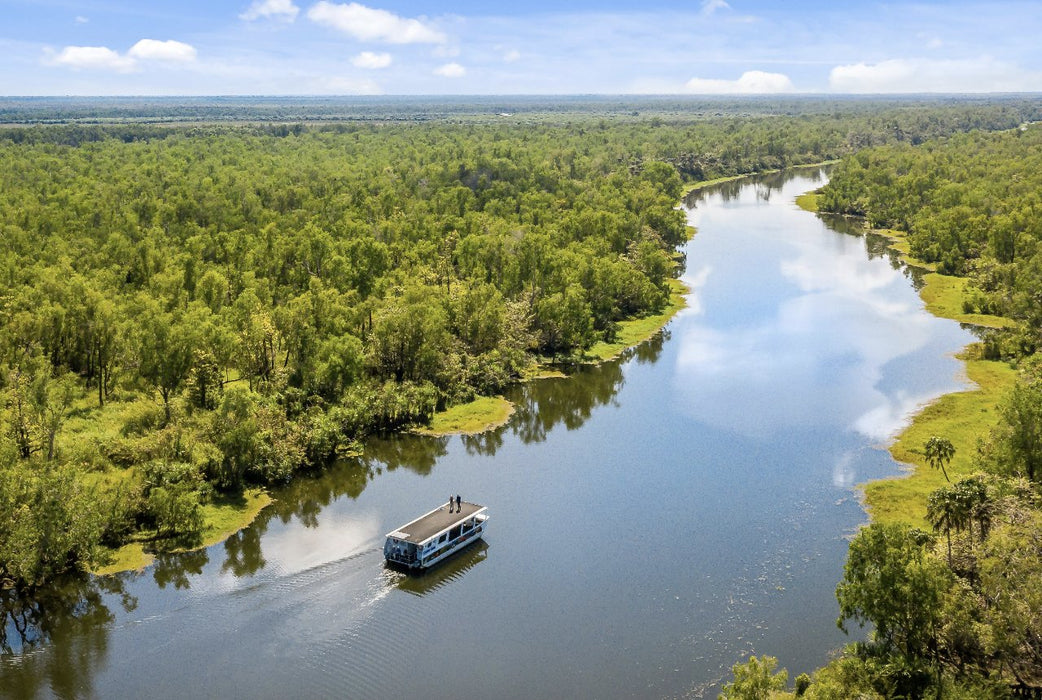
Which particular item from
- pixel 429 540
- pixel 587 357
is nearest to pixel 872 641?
pixel 429 540

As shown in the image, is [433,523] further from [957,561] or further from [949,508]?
[957,561]

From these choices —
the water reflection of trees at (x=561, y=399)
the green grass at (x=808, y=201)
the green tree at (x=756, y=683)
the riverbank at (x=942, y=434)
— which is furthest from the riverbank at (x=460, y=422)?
the green grass at (x=808, y=201)

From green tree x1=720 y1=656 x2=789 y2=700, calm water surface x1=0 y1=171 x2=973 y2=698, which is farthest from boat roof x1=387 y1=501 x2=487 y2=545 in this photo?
green tree x1=720 y1=656 x2=789 y2=700

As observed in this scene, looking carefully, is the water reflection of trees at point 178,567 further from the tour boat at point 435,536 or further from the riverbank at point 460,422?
the tour boat at point 435,536

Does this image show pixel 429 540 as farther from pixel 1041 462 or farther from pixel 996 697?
pixel 1041 462

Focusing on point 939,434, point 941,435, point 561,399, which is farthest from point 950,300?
point 561,399
